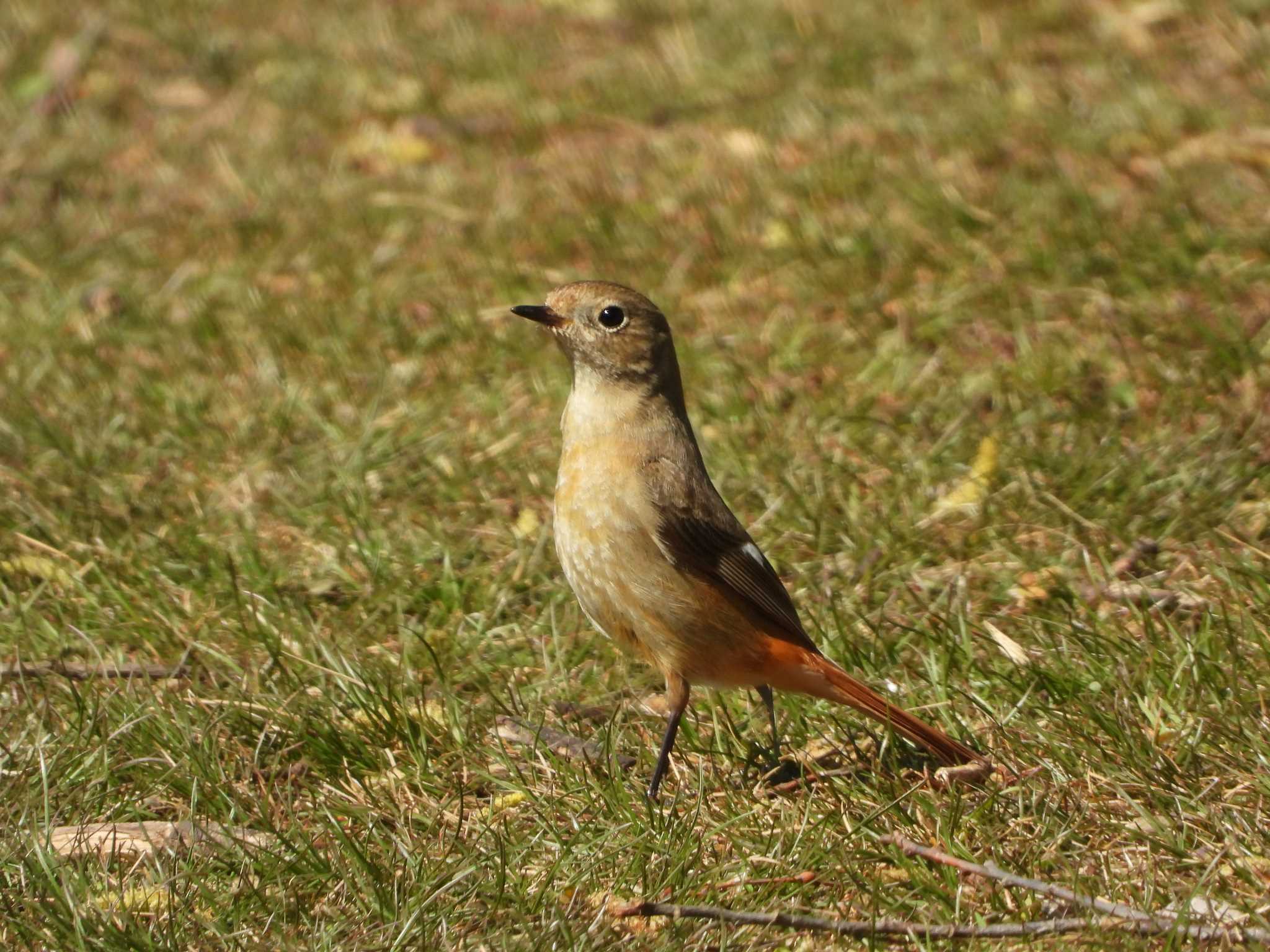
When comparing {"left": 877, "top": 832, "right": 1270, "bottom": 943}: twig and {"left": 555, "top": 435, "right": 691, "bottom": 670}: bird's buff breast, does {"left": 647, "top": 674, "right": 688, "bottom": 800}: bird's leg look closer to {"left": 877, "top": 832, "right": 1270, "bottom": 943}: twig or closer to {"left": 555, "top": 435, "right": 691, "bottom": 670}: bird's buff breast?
{"left": 555, "top": 435, "right": 691, "bottom": 670}: bird's buff breast

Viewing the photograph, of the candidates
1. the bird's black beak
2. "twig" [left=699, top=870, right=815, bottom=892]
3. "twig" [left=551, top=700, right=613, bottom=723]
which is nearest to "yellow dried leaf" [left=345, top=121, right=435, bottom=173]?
the bird's black beak

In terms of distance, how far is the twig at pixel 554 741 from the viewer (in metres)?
4.29

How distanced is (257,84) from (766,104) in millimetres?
2816

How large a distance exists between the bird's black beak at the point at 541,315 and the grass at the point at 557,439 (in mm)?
963

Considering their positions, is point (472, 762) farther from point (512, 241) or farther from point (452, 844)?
point (512, 241)

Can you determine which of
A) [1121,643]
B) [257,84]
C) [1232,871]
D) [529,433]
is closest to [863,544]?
[1121,643]

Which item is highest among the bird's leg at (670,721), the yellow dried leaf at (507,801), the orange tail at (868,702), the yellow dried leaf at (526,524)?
the orange tail at (868,702)

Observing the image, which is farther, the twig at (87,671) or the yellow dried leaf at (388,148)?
the yellow dried leaf at (388,148)

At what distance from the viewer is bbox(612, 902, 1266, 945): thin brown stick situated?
3.36 metres

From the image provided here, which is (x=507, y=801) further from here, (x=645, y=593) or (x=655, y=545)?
(x=655, y=545)

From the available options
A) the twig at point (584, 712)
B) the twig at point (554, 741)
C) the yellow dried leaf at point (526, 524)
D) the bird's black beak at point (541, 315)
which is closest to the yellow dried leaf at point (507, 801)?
the twig at point (554, 741)

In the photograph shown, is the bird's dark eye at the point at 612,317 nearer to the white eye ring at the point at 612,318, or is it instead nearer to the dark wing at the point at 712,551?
the white eye ring at the point at 612,318

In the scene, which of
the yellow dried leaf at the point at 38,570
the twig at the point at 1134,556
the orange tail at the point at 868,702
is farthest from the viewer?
the yellow dried leaf at the point at 38,570

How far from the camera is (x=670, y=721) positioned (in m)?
4.22
